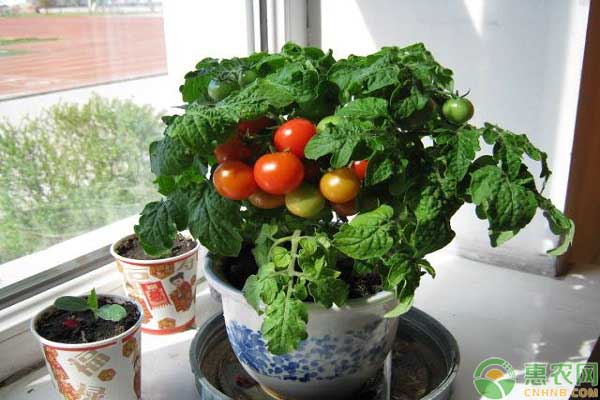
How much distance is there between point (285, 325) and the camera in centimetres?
62

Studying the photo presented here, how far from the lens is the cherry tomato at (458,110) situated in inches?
25.0

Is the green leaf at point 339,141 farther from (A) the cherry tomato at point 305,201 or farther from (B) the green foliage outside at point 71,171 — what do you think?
(B) the green foliage outside at point 71,171

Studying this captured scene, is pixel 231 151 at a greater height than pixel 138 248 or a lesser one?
greater

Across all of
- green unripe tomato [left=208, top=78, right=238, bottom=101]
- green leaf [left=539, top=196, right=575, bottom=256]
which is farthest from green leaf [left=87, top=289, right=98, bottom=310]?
green leaf [left=539, top=196, right=575, bottom=256]

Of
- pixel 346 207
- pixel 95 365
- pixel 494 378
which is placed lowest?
pixel 494 378

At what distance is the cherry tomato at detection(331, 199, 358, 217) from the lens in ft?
2.17

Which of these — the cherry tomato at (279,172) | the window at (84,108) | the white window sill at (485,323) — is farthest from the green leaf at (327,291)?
the window at (84,108)

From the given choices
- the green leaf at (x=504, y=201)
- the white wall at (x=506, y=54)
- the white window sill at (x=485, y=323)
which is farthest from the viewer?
the white wall at (x=506, y=54)

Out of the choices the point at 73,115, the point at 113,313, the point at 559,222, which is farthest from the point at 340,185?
the point at 73,115

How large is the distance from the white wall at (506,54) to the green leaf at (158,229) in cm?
74

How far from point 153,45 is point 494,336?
2.74ft

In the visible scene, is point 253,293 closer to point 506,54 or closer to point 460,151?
point 460,151

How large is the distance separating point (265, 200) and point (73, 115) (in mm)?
542

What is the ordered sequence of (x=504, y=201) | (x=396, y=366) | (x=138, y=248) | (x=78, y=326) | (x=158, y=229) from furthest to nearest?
(x=138, y=248)
(x=396, y=366)
(x=78, y=326)
(x=158, y=229)
(x=504, y=201)
